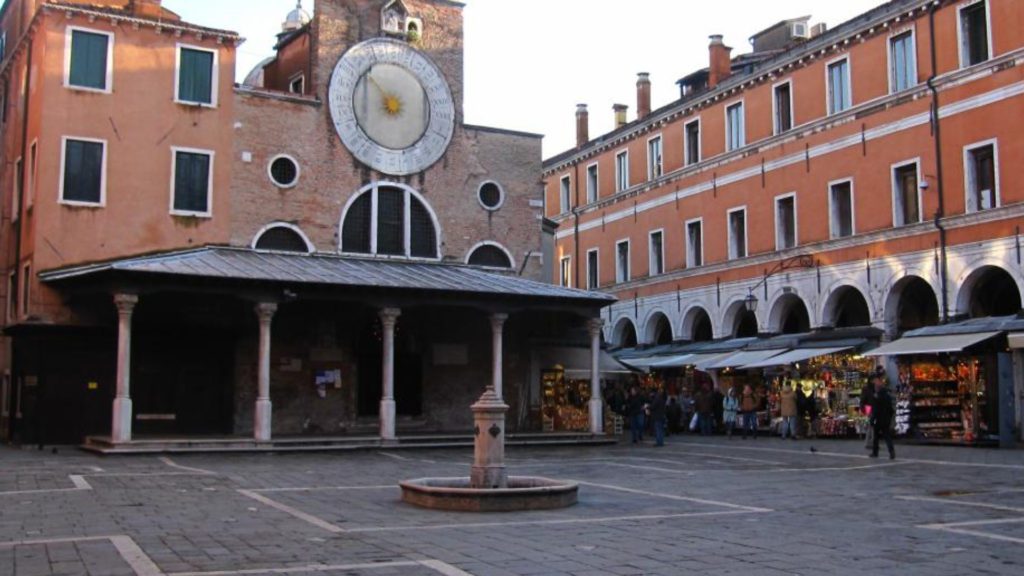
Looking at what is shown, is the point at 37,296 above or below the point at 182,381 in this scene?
above

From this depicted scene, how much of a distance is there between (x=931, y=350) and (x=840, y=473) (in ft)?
24.0

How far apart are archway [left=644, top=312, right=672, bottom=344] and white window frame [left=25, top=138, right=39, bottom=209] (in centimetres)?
2106

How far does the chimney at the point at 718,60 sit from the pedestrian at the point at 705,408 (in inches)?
429

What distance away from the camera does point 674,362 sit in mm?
32875

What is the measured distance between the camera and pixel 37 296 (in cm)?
2277

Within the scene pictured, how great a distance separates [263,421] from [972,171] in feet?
55.8

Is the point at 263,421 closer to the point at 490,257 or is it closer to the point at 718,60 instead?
the point at 490,257

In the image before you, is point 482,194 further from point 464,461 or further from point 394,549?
point 394,549

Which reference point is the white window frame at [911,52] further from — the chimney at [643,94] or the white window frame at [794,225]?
the chimney at [643,94]

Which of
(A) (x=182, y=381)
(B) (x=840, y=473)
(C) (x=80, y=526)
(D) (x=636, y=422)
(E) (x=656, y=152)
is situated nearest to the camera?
(C) (x=80, y=526)

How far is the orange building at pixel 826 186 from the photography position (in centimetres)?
2502

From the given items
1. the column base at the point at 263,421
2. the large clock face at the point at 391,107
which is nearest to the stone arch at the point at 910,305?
the large clock face at the point at 391,107

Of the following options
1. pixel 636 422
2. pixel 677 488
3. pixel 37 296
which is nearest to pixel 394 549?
pixel 677 488

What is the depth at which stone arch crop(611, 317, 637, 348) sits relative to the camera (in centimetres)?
4016
